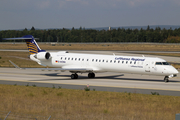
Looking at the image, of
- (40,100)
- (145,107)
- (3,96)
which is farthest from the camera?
(3,96)

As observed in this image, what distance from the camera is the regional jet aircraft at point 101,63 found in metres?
30.1

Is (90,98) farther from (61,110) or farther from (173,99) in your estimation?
(173,99)

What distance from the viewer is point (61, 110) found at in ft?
52.1

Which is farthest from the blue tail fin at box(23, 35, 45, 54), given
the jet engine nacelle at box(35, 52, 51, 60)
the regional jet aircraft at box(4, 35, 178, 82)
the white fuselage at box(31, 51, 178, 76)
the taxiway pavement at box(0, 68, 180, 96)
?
the taxiway pavement at box(0, 68, 180, 96)

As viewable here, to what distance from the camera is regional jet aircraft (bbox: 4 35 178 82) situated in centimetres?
3012

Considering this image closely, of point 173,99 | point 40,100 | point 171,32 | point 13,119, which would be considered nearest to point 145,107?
point 173,99

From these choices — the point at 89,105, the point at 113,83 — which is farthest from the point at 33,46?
the point at 89,105

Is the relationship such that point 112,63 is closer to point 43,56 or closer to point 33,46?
point 43,56

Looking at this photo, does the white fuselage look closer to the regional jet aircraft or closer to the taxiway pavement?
the regional jet aircraft

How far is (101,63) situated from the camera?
33.2 meters

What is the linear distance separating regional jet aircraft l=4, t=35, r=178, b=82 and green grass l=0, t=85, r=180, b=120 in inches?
360

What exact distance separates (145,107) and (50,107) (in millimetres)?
5995

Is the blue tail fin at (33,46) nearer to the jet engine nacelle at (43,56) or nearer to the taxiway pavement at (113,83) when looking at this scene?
the jet engine nacelle at (43,56)

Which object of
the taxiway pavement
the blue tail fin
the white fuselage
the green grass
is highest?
the blue tail fin
